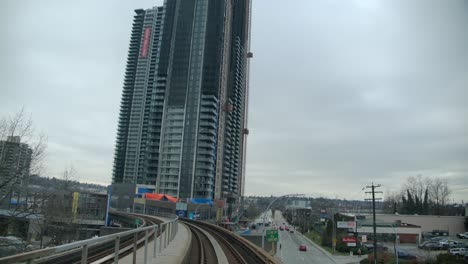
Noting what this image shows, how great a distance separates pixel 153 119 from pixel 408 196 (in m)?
104

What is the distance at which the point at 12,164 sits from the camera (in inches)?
710

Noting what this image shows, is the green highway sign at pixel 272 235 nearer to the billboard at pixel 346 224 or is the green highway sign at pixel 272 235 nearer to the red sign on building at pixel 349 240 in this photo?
the red sign on building at pixel 349 240

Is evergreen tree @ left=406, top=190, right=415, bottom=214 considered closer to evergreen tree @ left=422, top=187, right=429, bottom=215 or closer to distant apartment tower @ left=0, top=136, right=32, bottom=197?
evergreen tree @ left=422, top=187, right=429, bottom=215

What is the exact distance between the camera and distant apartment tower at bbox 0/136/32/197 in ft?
55.8

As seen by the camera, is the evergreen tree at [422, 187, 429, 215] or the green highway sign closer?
the green highway sign

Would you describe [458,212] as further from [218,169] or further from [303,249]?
[218,169]

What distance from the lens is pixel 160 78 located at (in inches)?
6196

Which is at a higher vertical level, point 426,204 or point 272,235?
point 426,204

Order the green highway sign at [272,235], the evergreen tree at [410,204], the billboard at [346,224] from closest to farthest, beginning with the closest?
1. the green highway sign at [272,235]
2. the billboard at [346,224]
3. the evergreen tree at [410,204]

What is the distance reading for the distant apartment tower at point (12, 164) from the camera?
670 inches

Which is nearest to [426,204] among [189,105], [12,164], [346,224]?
[346,224]

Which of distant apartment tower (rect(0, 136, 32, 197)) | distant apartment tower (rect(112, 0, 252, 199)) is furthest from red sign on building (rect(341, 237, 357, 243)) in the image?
distant apartment tower (rect(112, 0, 252, 199))

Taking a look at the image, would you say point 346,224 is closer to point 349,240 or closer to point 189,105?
point 349,240

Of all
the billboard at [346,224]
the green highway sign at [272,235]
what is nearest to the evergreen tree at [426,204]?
the billboard at [346,224]
